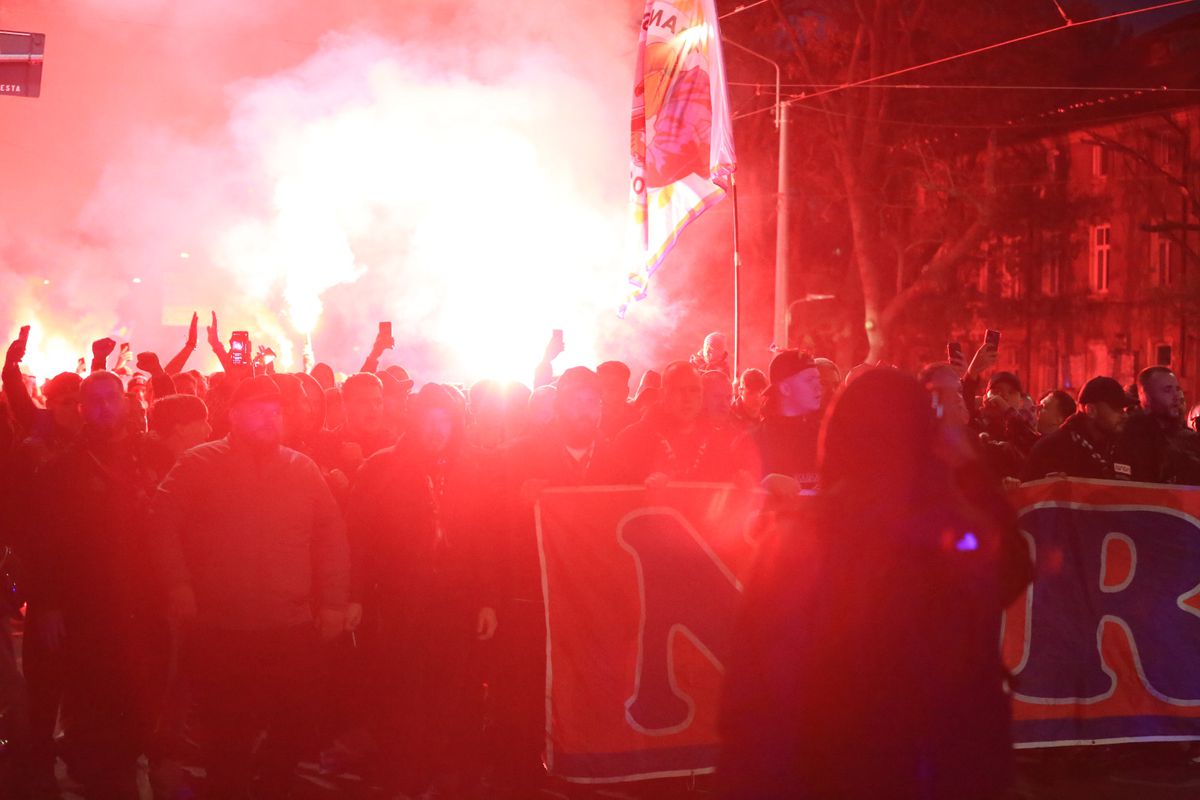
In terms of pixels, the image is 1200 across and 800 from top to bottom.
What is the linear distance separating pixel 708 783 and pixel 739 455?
68.1 inches

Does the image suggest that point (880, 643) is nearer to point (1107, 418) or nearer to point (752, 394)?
point (1107, 418)

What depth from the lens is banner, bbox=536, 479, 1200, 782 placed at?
585 cm

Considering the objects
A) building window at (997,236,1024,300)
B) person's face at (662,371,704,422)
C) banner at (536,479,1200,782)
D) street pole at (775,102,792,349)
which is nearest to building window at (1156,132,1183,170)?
building window at (997,236,1024,300)

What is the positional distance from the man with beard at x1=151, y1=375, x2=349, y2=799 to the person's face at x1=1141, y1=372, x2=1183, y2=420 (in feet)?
16.7

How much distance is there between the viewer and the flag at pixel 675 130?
9.46 meters

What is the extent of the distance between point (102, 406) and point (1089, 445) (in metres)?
5.62

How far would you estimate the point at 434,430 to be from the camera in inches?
241

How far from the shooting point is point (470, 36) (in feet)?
65.2

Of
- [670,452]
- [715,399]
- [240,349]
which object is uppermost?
[240,349]

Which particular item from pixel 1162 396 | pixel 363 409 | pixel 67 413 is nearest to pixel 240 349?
pixel 363 409

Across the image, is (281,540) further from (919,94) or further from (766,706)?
(919,94)

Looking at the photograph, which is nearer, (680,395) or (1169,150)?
(680,395)

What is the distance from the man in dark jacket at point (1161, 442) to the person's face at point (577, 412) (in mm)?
3348

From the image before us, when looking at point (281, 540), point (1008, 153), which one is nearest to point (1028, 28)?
point (1008, 153)
